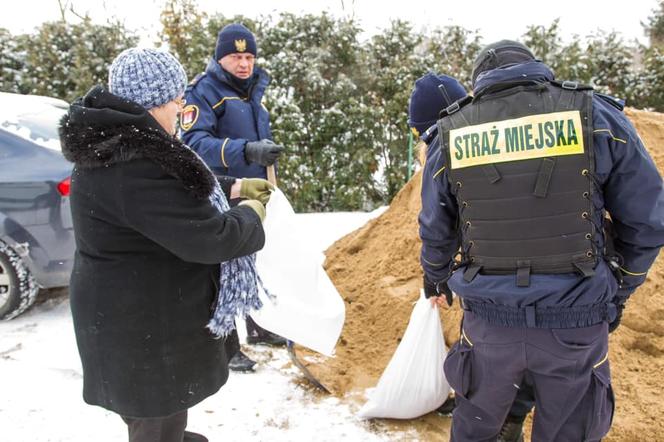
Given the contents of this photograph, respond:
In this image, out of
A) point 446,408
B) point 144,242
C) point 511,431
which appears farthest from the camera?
point 446,408

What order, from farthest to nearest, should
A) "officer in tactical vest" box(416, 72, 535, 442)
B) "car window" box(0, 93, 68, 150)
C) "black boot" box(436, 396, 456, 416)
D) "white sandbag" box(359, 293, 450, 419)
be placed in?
"car window" box(0, 93, 68, 150) → "black boot" box(436, 396, 456, 416) → "white sandbag" box(359, 293, 450, 419) → "officer in tactical vest" box(416, 72, 535, 442)

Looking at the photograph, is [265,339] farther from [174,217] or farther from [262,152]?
[174,217]

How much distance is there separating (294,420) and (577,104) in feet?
6.61

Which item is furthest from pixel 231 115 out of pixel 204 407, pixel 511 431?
pixel 511 431

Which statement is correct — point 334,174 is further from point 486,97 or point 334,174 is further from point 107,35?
point 486,97

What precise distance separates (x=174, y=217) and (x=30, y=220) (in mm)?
2818

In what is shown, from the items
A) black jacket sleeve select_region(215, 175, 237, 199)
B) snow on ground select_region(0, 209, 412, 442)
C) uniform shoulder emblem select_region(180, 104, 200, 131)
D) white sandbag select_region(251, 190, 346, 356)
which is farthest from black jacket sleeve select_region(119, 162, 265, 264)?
uniform shoulder emblem select_region(180, 104, 200, 131)

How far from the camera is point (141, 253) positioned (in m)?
1.62

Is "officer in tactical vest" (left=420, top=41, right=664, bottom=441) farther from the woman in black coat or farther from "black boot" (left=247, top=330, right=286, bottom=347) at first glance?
"black boot" (left=247, top=330, right=286, bottom=347)

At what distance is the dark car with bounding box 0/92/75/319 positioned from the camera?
12.3 ft

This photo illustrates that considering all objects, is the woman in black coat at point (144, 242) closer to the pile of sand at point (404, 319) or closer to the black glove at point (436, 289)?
the black glove at point (436, 289)

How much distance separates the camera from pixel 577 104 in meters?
1.59

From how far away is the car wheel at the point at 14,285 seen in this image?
3.79 metres

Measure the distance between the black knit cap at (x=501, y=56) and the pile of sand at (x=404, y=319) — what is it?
1.75 m
